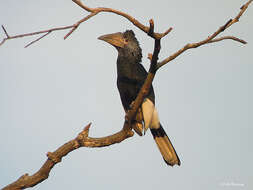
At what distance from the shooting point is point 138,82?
4.95m

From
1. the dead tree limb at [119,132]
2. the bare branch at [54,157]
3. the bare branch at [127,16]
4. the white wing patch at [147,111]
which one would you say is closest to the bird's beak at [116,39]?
the white wing patch at [147,111]

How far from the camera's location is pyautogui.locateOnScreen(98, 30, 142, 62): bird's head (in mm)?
5062

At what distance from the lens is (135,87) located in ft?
16.2

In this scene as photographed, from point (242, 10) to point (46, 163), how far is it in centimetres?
213

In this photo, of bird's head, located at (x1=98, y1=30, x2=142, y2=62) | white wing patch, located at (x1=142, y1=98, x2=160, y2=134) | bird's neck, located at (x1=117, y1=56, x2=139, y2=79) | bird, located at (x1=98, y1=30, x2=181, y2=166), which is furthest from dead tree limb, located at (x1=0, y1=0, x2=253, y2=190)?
bird's head, located at (x1=98, y1=30, x2=142, y2=62)

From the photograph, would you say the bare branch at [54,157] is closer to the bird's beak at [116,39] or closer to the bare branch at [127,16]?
the bare branch at [127,16]

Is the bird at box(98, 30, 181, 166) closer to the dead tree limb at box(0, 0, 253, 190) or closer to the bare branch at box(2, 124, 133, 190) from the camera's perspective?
the dead tree limb at box(0, 0, 253, 190)

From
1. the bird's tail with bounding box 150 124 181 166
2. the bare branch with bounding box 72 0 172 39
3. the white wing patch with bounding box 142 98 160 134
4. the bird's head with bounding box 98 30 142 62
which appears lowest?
the bird's tail with bounding box 150 124 181 166

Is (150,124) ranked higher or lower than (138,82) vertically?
lower

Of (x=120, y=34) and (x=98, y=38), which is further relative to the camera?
(x=120, y=34)

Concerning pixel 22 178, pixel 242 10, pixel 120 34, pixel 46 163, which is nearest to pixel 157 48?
pixel 242 10

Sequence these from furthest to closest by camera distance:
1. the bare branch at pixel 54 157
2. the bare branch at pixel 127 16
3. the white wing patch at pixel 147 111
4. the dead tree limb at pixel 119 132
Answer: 1. the white wing patch at pixel 147 111
2. the bare branch at pixel 54 157
3. the dead tree limb at pixel 119 132
4. the bare branch at pixel 127 16

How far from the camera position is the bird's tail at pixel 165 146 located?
16.5 feet

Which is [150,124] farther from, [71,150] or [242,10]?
[242,10]
